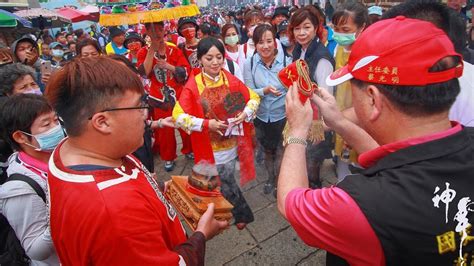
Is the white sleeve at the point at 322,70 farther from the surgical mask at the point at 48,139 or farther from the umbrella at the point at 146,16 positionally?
the surgical mask at the point at 48,139

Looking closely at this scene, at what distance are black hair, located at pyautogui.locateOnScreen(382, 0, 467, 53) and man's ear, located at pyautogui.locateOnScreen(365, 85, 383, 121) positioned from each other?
42.0 inches

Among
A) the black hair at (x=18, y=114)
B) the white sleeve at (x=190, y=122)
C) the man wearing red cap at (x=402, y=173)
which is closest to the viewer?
the man wearing red cap at (x=402, y=173)

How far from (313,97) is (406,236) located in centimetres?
107

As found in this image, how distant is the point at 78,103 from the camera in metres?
1.28

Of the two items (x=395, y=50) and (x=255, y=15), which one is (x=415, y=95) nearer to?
(x=395, y=50)

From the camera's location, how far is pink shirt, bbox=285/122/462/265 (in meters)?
1.05

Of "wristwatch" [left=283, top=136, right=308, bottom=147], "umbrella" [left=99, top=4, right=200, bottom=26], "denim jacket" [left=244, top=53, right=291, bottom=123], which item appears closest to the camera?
"wristwatch" [left=283, top=136, right=308, bottom=147]

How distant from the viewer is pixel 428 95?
1119mm

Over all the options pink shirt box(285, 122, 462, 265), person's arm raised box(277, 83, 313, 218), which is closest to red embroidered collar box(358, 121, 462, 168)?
pink shirt box(285, 122, 462, 265)

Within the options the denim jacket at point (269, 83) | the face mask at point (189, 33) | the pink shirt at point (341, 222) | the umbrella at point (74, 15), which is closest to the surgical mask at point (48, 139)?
the pink shirt at point (341, 222)

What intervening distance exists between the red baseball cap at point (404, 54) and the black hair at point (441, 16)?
89cm

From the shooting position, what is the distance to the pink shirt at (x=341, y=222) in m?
1.05

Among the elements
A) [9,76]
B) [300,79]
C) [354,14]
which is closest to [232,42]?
[354,14]

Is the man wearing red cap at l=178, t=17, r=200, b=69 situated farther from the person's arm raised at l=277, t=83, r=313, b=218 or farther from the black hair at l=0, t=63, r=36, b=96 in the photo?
the person's arm raised at l=277, t=83, r=313, b=218
